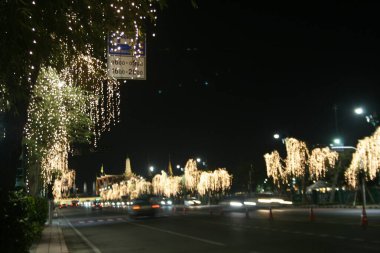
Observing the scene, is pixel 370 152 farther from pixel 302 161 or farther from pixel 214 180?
pixel 214 180

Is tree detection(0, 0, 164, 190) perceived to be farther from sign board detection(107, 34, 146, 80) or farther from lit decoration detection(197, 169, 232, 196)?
lit decoration detection(197, 169, 232, 196)

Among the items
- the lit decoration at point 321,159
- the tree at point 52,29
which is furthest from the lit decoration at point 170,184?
the tree at point 52,29

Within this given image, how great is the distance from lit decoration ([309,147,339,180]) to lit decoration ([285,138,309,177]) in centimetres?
121

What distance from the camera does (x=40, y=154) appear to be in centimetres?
2559

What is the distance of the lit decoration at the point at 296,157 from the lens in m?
59.3

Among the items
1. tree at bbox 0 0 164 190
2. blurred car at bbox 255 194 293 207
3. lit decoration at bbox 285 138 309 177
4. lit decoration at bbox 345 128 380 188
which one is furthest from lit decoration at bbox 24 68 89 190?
lit decoration at bbox 285 138 309 177

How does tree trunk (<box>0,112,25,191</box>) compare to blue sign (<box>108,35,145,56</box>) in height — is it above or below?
below

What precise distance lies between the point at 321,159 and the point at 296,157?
10.2ft

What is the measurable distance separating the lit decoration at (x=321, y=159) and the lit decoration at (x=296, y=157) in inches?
47.4

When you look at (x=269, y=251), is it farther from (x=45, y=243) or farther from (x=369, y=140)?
(x=369, y=140)

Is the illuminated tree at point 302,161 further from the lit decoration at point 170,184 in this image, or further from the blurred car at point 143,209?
the lit decoration at point 170,184

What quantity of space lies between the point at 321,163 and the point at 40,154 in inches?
1520

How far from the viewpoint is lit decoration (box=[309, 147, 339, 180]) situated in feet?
186

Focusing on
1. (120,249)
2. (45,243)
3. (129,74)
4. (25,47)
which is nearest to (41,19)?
(25,47)
